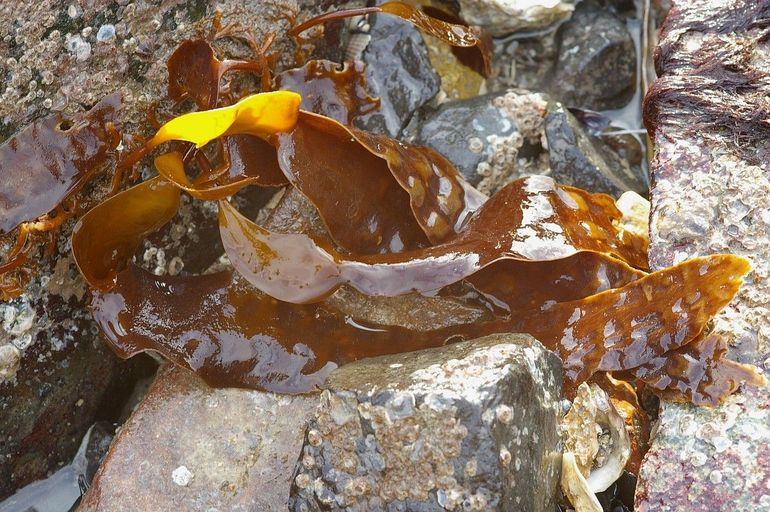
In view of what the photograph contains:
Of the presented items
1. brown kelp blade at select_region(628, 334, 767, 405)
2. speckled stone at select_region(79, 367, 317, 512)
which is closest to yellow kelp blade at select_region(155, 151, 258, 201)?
speckled stone at select_region(79, 367, 317, 512)

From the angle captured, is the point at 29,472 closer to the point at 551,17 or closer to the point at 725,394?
the point at 725,394

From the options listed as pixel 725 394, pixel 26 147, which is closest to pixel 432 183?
pixel 725 394

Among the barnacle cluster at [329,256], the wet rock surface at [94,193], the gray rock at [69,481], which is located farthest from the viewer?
the gray rock at [69,481]

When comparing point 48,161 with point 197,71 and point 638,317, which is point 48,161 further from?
point 638,317

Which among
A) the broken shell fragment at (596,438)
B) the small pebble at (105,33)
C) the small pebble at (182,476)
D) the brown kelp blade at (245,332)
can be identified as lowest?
the small pebble at (182,476)

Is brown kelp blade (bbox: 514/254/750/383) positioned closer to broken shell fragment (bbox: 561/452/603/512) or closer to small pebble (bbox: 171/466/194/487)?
broken shell fragment (bbox: 561/452/603/512)

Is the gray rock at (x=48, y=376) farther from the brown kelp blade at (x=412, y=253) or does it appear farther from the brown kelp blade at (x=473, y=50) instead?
the brown kelp blade at (x=473, y=50)

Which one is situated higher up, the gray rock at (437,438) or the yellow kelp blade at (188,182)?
the yellow kelp blade at (188,182)

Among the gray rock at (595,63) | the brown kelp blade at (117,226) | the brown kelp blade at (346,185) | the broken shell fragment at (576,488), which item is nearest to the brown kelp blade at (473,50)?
the gray rock at (595,63)
